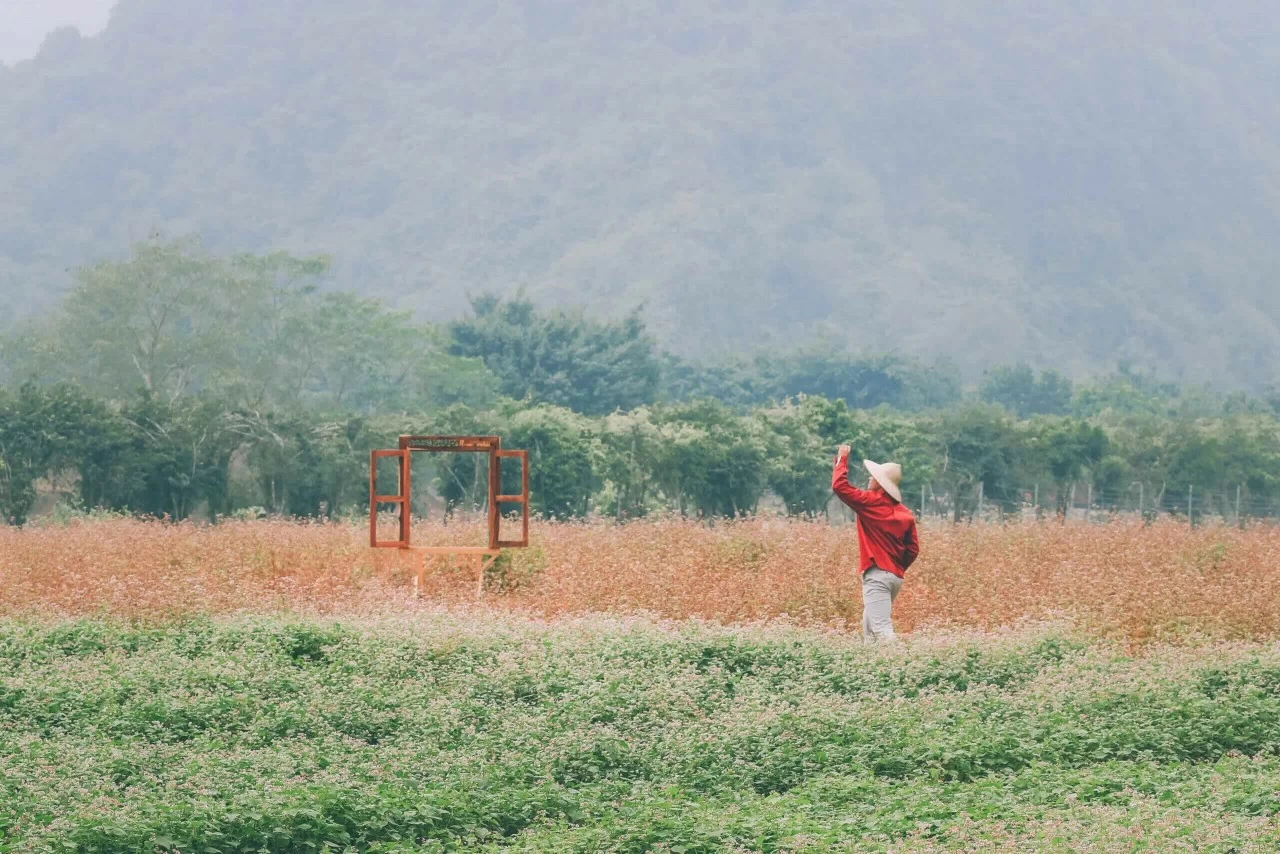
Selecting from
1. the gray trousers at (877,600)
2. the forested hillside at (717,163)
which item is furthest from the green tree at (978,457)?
the forested hillside at (717,163)

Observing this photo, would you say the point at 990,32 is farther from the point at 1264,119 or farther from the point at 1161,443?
the point at 1161,443

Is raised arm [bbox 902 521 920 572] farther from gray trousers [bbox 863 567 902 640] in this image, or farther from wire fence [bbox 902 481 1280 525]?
wire fence [bbox 902 481 1280 525]

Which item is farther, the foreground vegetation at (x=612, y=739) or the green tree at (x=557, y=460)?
the green tree at (x=557, y=460)

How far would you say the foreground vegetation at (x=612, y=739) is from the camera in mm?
7344

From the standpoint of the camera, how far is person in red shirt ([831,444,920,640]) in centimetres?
1288

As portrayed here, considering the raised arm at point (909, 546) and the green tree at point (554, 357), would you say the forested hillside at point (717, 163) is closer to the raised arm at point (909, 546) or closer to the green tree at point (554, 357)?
the green tree at point (554, 357)

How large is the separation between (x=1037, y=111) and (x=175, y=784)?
182103 millimetres

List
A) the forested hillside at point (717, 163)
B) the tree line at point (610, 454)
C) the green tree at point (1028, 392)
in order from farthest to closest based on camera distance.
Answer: the forested hillside at point (717, 163) < the green tree at point (1028, 392) < the tree line at point (610, 454)

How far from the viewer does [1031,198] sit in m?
167

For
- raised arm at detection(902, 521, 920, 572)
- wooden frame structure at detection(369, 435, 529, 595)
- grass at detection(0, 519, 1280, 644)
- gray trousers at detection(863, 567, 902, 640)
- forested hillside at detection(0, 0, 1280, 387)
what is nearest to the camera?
gray trousers at detection(863, 567, 902, 640)

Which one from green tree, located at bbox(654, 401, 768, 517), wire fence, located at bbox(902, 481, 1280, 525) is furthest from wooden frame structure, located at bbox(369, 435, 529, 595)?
wire fence, located at bbox(902, 481, 1280, 525)

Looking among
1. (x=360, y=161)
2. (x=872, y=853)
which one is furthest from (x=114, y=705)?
(x=360, y=161)

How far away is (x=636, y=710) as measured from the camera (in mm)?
9953

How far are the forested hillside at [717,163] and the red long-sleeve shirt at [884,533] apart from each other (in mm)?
116946
